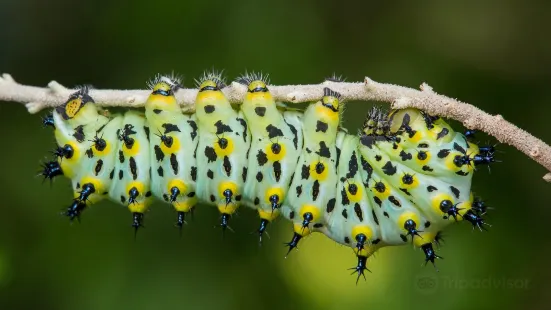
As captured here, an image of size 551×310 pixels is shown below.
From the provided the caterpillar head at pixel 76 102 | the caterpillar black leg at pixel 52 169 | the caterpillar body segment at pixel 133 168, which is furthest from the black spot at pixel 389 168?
the caterpillar black leg at pixel 52 169

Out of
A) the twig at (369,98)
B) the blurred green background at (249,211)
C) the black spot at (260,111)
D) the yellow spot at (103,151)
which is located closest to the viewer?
the twig at (369,98)

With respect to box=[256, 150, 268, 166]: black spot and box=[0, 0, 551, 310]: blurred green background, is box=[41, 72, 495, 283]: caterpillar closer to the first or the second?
box=[256, 150, 268, 166]: black spot

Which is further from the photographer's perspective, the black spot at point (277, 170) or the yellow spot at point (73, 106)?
the yellow spot at point (73, 106)

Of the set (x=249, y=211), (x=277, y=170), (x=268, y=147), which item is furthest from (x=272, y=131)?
(x=249, y=211)

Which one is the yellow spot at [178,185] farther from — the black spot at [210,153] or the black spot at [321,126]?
the black spot at [321,126]

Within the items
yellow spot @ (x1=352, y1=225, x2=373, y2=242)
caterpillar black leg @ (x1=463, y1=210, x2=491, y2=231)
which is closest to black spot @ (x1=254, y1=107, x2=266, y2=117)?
yellow spot @ (x1=352, y1=225, x2=373, y2=242)

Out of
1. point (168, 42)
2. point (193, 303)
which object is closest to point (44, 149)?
point (168, 42)

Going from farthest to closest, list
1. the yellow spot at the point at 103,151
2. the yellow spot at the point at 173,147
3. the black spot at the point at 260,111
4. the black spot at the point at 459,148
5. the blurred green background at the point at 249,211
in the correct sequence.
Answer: the blurred green background at the point at 249,211
the yellow spot at the point at 103,151
the yellow spot at the point at 173,147
the black spot at the point at 260,111
the black spot at the point at 459,148
